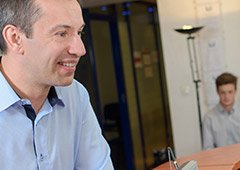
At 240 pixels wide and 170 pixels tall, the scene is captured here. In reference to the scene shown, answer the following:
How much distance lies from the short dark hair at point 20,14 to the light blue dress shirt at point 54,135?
0.54 feet

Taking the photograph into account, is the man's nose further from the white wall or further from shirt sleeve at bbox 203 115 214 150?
the white wall

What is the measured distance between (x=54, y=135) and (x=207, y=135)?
3313 mm

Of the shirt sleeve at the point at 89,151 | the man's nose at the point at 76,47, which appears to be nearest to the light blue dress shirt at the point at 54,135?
the shirt sleeve at the point at 89,151

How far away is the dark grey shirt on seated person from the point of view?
14.2 feet

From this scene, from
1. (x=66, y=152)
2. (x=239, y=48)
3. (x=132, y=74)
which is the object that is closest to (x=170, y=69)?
(x=239, y=48)

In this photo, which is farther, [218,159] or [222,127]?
[222,127]

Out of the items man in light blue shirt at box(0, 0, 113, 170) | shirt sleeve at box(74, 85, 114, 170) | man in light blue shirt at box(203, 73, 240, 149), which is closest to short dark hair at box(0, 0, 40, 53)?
man in light blue shirt at box(0, 0, 113, 170)

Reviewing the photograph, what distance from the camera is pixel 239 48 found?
15.9 ft

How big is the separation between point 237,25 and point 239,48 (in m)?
0.27

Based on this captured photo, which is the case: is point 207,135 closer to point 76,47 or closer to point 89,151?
point 89,151

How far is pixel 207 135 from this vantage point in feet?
14.3

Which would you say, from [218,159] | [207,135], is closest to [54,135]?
[218,159]

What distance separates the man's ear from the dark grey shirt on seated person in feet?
11.5

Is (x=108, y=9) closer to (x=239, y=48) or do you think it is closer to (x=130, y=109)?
(x=130, y=109)
